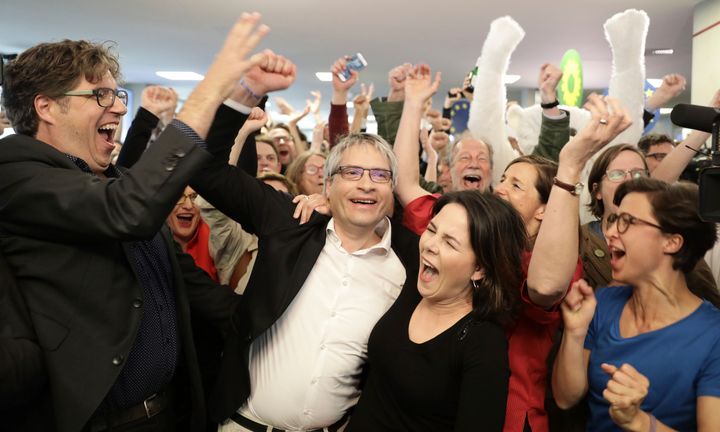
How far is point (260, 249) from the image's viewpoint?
191 cm

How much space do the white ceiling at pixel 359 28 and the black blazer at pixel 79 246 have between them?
19.4 ft

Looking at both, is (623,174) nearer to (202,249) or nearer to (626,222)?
(626,222)

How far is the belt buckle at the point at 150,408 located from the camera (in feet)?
5.14

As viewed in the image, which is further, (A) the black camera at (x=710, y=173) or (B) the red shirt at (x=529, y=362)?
(B) the red shirt at (x=529, y=362)

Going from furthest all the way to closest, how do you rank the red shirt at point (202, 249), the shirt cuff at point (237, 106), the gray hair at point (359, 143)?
the red shirt at point (202, 249)
the gray hair at point (359, 143)
the shirt cuff at point (237, 106)


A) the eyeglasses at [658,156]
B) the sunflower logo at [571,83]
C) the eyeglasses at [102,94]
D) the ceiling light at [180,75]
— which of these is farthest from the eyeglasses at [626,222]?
the ceiling light at [180,75]

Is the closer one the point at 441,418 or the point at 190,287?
the point at 441,418

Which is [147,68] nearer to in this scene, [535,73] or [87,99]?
[535,73]

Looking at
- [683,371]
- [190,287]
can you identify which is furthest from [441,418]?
[190,287]

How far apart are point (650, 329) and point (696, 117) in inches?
24.1

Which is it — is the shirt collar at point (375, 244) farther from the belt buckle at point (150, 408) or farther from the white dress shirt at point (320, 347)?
the belt buckle at point (150, 408)

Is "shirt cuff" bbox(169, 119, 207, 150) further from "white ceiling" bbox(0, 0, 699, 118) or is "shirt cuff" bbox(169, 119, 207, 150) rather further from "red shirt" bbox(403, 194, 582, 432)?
"white ceiling" bbox(0, 0, 699, 118)

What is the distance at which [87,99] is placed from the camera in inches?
59.5

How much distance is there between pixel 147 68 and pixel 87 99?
1049 centimetres
